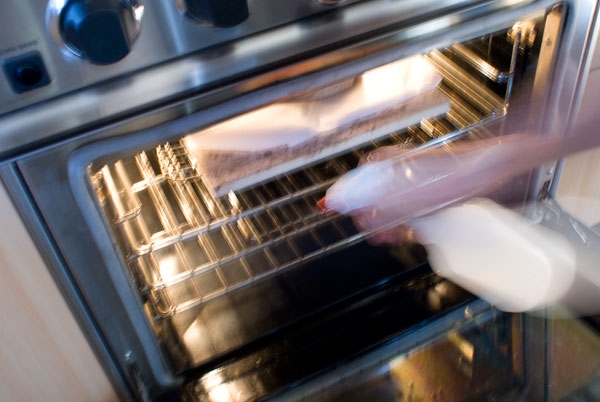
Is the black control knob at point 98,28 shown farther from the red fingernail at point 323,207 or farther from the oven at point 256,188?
the red fingernail at point 323,207

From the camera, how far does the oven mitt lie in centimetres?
91

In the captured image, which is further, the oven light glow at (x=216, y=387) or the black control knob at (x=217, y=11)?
the oven light glow at (x=216, y=387)

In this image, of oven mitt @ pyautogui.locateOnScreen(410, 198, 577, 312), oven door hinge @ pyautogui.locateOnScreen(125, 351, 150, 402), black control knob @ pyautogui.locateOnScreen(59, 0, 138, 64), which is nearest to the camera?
black control knob @ pyautogui.locateOnScreen(59, 0, 138, 64)

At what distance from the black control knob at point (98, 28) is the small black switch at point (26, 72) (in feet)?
0.11

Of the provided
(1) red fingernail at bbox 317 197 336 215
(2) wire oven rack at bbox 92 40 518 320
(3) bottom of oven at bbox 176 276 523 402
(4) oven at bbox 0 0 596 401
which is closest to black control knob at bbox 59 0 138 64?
Answer: (4) oven at bbox 0 0 596 401

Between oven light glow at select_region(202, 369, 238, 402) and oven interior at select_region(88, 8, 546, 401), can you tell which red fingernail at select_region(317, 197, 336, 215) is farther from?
oven light glow at select_region(202, 369, 238, 402)

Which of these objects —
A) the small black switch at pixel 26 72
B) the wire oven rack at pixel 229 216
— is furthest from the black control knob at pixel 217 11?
the wire oven rack at pixel 229 216

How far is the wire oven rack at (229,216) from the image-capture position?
898mm

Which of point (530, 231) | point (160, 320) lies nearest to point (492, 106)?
point (530, 231)

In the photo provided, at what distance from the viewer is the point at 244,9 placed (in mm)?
566

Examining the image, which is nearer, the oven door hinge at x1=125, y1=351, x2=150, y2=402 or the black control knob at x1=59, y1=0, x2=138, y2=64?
the black control knob at x1=59, y1=0, x2=138, y2=64

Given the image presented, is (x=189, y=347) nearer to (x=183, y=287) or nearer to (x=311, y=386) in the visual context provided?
(x=183, y=287)

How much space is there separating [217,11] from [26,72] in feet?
0.57

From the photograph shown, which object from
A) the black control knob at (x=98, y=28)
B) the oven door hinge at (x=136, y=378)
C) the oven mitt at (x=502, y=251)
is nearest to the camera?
the black control knob at (x=98, y=28)
